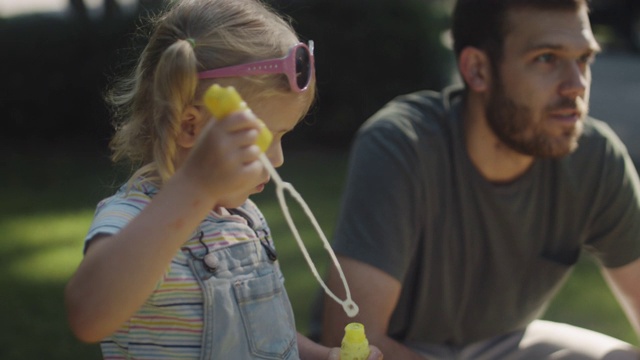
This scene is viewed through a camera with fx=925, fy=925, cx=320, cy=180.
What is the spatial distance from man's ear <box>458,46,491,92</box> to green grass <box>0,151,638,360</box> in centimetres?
120

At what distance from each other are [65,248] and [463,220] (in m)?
3.26

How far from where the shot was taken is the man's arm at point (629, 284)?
303 centimetres

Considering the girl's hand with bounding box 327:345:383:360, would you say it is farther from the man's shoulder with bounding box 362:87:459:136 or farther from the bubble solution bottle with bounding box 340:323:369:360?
the man's shoulder with bounding box 362:87:459:136

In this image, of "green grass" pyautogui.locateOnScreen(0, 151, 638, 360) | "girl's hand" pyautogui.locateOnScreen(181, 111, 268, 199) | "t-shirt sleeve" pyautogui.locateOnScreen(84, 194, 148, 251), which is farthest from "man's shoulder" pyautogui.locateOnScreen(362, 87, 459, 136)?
"girl's hand" pyautogui.locateOnScreen(181, 111, 268, 199)

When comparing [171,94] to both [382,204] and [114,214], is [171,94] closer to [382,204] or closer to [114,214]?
[114,214]

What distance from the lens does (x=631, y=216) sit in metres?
2.98

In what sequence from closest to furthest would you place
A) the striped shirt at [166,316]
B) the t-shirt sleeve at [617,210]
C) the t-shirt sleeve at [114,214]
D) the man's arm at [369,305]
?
the t-shirt sleeve at [114,214] → the striped shirt at [166,316] → the man's arm at [369,305] → the t-shirt sleeve at [617,210]

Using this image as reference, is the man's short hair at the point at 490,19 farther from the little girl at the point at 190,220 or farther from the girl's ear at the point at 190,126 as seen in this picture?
the girl's ear at the point at 190,126

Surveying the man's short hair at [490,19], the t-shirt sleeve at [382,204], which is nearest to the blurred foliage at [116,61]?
the man's short hair at [490,19]

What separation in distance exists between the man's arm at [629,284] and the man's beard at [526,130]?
491mm

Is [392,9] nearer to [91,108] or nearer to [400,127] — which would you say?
[91,108]

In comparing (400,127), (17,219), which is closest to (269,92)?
(400,127)

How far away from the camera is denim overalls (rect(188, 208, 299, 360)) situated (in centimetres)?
176

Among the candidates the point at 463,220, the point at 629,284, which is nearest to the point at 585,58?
the point at 463,220
